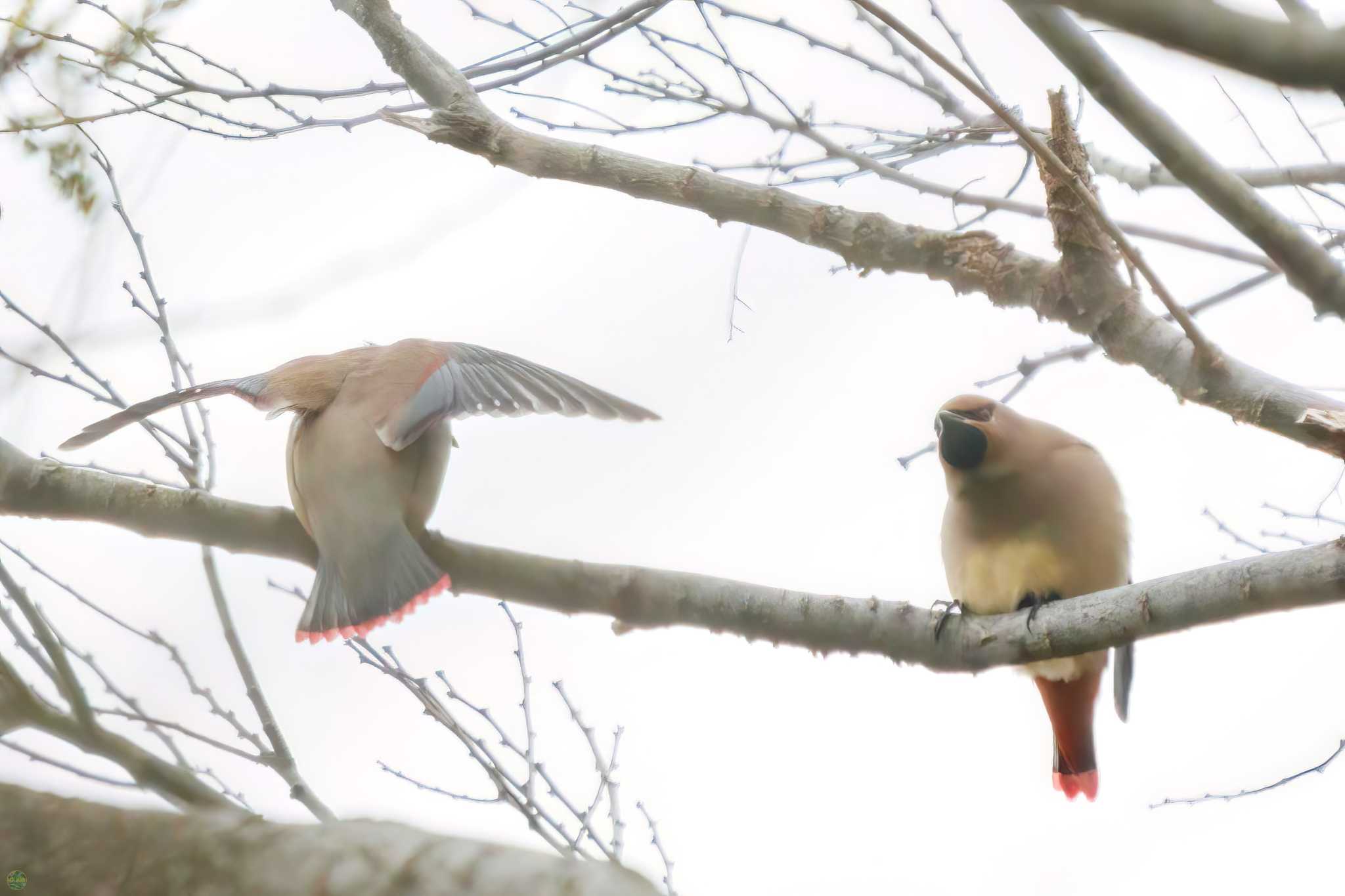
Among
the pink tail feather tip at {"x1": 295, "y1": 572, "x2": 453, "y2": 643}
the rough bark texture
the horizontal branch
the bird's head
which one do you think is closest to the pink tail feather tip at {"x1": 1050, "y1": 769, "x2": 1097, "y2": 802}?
the bird's head

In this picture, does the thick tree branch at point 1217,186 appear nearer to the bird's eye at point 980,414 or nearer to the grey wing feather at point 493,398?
the grey wing feather at point 493,398

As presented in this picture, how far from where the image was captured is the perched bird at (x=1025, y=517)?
3.85 metres

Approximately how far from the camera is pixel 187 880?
1.09m

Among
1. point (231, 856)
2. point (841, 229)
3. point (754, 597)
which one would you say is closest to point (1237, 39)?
point (231, 856)

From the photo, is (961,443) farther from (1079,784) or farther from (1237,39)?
(1237,39)

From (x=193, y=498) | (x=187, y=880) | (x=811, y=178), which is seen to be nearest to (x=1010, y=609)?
(x=811, y=178)

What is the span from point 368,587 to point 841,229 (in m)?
1.42

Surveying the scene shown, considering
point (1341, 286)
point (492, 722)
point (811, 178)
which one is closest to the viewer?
point (1341, 286)

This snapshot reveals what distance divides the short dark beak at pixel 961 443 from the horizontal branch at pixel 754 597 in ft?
3.51

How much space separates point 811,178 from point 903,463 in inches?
Result: 34.9

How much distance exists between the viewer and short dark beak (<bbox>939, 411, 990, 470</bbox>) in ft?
12.9

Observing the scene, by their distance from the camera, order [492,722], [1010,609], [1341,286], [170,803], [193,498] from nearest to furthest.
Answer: [170,803], [1341,286], [193,498], [492,722], [1010,609]

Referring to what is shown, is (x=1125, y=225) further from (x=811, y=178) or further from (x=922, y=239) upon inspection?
(x=811, y=178)

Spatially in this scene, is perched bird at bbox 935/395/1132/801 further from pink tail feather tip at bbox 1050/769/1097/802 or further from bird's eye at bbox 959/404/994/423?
pink tail feather tip at bbox 1050/769/1097/802
